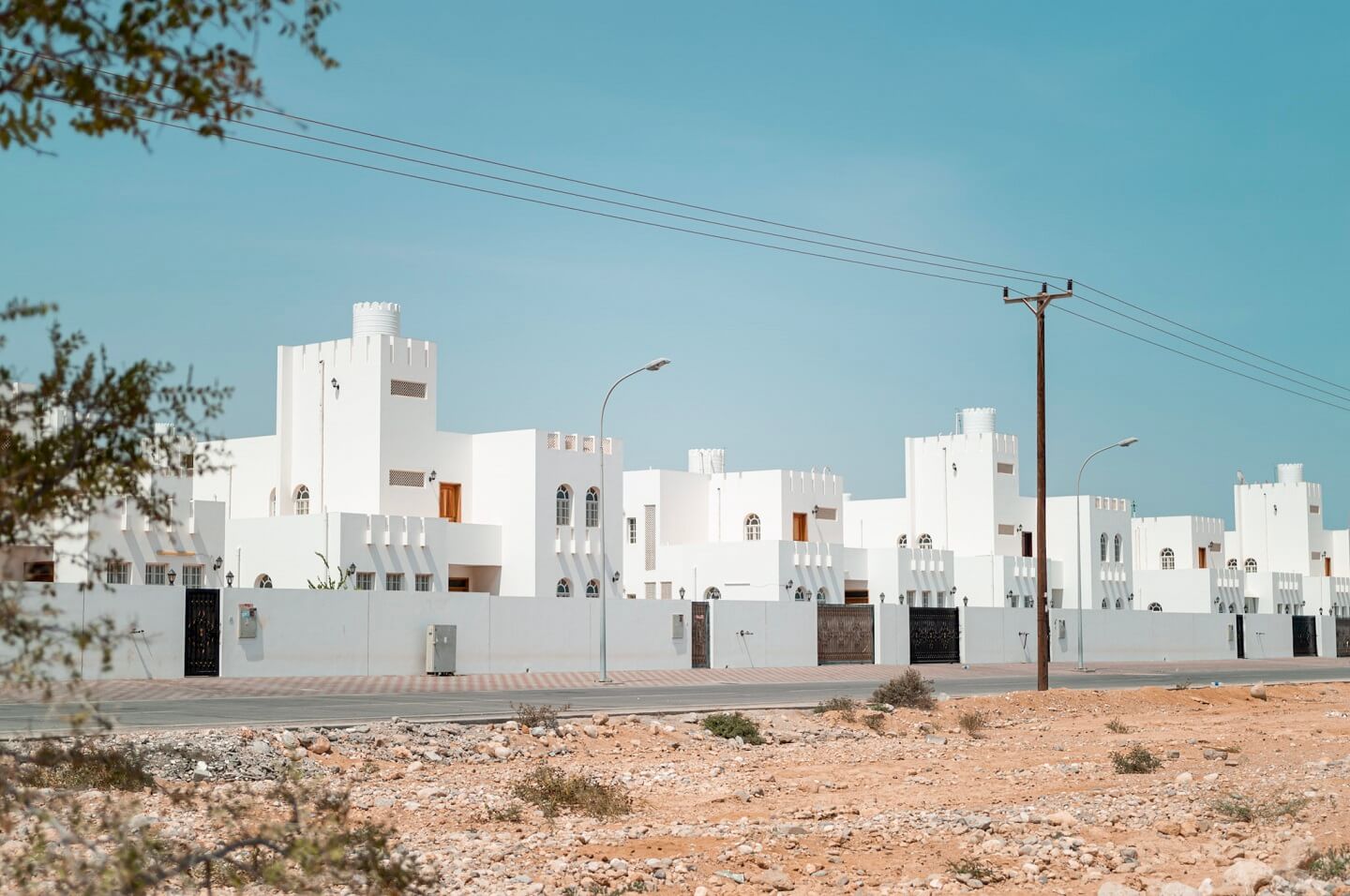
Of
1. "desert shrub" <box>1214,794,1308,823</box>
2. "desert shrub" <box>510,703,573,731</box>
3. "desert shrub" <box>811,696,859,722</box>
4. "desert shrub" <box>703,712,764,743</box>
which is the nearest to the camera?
"desert shrub" <box>1214,794,1308,823</box>

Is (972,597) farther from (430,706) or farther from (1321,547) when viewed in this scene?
(430,706)

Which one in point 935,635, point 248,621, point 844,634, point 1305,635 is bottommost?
point 1305,635

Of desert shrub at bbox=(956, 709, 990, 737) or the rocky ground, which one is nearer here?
the rocky ground

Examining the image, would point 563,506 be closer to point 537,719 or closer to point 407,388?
point 407,388

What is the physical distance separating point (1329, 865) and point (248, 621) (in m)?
26.1

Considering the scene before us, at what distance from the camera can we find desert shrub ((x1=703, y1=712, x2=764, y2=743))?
19.9 m

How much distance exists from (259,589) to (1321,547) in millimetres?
83332

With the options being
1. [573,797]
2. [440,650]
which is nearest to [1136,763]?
[573,797]

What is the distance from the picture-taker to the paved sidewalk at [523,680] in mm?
26750

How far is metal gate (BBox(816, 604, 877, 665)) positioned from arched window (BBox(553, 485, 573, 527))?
9998mm

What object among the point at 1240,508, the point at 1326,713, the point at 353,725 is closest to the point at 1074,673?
the point at 1326,713

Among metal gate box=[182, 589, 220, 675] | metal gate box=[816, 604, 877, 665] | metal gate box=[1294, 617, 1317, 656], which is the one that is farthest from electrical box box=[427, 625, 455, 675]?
metal gate box=[1294, 617, 1317, 656]

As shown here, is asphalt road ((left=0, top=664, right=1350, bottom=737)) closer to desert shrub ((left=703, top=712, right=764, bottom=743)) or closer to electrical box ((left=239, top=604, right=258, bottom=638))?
desert shrub ((left=703, top=712, right=764, bottom=743))

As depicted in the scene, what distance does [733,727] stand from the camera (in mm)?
20250
